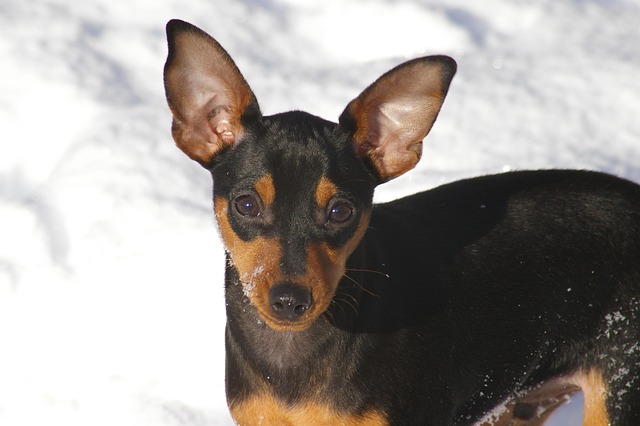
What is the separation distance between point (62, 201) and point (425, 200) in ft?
9.44

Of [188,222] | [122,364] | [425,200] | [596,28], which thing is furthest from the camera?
[596,28]

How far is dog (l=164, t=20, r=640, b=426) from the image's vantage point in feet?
12.7

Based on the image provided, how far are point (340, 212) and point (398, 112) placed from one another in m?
0.55

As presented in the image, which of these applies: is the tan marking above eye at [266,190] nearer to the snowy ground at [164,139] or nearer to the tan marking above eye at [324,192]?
the tan marking above eye at [324,192]

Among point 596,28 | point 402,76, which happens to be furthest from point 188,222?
point 596,28

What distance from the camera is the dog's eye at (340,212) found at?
3.89 m

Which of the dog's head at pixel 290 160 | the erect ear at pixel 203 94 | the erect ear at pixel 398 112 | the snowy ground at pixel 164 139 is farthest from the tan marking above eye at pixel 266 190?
the snowy ground at pixel 164 139

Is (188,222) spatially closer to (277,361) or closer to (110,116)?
(110,116)

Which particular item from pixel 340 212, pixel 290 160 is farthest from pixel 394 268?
pixel 290 160

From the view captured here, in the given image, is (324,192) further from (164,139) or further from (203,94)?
(164,139)

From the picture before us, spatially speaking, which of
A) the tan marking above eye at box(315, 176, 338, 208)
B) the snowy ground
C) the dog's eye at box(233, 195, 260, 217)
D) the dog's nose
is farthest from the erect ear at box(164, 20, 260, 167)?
the snowy ground

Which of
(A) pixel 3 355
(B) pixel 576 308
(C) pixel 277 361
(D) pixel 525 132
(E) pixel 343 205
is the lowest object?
(A) pixel 3 355

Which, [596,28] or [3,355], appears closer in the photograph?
[3,355]

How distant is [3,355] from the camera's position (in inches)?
224
